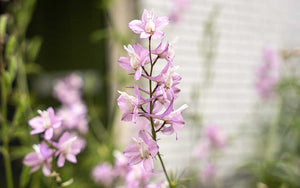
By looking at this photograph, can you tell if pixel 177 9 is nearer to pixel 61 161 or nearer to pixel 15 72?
pixel 15 72

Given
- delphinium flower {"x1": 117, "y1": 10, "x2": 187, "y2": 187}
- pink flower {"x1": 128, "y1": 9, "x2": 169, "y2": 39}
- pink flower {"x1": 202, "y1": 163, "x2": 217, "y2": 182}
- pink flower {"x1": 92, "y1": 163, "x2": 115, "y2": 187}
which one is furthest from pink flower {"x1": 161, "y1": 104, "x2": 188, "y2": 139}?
pink flower {"x1": 202, "y1": 163, "x2": 217, "y2": 182}

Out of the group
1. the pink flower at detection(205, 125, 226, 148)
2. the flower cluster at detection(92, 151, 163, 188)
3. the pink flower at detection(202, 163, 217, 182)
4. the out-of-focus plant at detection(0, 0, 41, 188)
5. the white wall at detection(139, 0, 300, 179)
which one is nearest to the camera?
the flower cluster at detection(92, 151, 163, 188)

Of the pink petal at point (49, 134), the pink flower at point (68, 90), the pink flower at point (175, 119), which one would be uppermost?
the pink flower at point (175, 119)

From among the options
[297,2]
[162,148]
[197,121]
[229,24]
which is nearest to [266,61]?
[197,121]

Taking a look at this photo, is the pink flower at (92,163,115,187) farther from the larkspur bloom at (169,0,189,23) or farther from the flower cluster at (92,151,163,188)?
the larkspur bloom at (169,0,189,23)

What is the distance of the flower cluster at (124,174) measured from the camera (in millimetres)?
655

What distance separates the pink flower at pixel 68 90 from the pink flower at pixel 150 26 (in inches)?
42.7

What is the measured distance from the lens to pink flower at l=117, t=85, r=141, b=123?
0.47 m

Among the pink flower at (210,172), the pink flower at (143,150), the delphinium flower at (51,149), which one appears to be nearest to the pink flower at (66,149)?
the delphinium flower at (51,149)

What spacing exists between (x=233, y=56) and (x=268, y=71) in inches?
73.8

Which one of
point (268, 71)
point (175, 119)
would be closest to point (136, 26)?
point (175, 119)

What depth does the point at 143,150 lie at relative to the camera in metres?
0.49

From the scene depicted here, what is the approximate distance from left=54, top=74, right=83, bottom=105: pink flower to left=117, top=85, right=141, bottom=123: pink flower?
42.8 inches

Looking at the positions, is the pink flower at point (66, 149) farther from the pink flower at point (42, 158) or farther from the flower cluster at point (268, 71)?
the flower cluster at point (268, 71)
